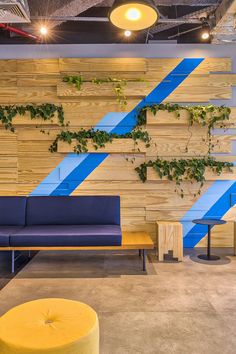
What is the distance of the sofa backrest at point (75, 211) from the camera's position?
4.88 m

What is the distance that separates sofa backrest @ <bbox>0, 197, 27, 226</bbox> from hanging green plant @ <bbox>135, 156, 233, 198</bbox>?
6.30 ft

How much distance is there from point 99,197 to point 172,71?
2.37 meters

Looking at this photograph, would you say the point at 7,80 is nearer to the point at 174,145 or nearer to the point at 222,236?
the point at 174,145

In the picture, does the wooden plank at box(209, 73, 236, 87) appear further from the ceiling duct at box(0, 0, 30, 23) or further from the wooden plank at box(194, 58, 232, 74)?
the ceiling duct at box(0, 0, 30, 23)

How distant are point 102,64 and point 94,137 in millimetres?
1197

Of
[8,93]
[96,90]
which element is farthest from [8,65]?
[96,90]

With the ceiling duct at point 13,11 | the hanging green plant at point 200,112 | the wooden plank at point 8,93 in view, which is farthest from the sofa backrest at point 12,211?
the ceiling duct at point 13,11

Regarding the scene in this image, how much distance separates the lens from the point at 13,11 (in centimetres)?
377

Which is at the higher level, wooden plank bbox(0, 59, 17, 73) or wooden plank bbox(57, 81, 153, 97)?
wooden plank bbox(0, 59, 17, 73)

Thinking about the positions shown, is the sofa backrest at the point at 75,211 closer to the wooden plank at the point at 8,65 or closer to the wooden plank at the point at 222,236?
the wooden plank at the point at 222,236

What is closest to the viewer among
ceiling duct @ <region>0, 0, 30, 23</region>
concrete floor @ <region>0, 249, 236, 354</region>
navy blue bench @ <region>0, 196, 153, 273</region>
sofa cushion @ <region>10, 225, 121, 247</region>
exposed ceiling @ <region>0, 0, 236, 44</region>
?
concrete floor @ <region>0, 249, 236, 354</region>

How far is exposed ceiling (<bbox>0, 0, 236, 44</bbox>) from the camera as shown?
4.42 m

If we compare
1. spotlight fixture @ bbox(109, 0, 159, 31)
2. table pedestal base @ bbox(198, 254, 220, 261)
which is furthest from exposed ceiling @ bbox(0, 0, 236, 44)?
table pedestal base @ bbox(198, 254, 220, 261)

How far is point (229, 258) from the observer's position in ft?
15.6
